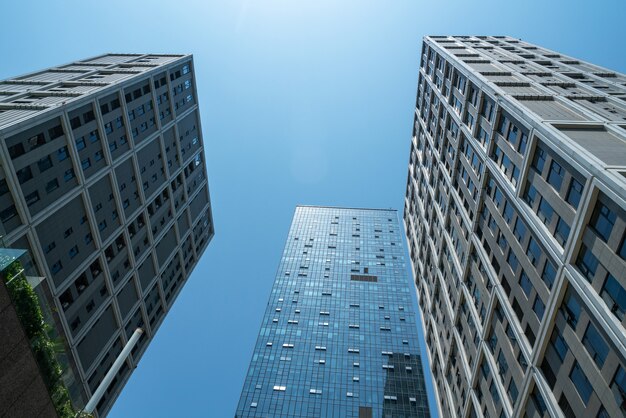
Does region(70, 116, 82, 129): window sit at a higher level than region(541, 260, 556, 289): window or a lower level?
higher

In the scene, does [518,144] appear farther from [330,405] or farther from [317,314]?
[317,314]

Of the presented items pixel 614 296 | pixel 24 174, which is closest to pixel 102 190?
pixel 24 174

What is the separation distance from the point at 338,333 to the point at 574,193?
209ft

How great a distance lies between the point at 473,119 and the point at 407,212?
40.2 metres

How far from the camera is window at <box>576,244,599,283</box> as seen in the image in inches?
858

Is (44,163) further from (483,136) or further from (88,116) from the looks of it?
(483,136)

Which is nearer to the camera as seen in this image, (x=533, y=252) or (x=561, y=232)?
(x=561, y=232)

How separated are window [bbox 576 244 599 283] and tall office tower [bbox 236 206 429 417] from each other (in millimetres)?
52764

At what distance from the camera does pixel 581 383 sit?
22500 millimetres

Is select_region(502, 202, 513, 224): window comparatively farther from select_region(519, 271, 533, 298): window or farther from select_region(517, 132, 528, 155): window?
select_region(519, 271, 533, 298): window

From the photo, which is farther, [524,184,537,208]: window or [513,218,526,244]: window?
[513,218,526,244]: window

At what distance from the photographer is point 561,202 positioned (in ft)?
82.0

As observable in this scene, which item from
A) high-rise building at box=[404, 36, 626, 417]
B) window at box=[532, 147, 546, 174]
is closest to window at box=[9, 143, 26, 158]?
high-rise building at box=[404, 36, 626, 417]

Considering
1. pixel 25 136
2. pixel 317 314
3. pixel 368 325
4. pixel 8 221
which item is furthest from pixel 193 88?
pixel 368 325
